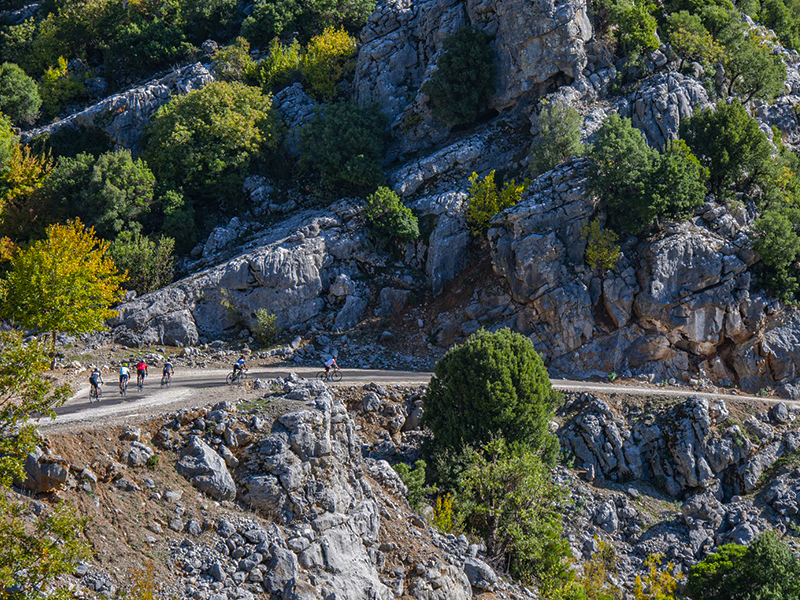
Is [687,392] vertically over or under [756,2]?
under

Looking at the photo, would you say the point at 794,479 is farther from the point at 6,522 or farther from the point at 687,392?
the point at 6,522

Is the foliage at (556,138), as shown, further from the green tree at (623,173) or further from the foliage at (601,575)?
the foliage at (601,575)

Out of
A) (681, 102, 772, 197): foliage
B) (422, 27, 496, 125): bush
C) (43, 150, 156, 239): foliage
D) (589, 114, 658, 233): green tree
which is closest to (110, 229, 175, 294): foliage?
(43, 150, 156, 239): foliage

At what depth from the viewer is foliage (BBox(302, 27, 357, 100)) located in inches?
2501

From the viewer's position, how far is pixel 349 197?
56906 mm

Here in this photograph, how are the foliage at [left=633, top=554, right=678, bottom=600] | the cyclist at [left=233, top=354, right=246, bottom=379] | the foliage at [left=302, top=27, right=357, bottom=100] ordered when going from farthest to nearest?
1. the foliage at [left=302, top=27, right=357, bottom=100]
2. the cyclist at [left=233, top=354, right=246, bottom=379]
3. the foliage at [left=633, top=554, right=678, bottom=600]

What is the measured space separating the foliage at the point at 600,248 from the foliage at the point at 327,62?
26392 millimetres

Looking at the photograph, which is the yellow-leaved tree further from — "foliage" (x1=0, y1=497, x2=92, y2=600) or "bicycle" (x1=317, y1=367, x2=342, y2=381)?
"foliage" (x1=0, y1=497, x2=92, y2=600)

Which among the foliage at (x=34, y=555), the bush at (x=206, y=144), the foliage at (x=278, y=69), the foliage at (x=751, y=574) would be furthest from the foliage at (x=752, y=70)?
the foliage at (x=34, y=555)

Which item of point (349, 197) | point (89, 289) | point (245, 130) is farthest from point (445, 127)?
point (89, 289)

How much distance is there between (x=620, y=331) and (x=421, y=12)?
3139 centimetres

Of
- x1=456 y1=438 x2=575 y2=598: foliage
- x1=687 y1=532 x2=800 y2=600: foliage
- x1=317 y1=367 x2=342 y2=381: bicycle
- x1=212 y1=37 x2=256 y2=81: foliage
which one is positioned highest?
x1=212 y1=37 x2=256 y2=81: foliage

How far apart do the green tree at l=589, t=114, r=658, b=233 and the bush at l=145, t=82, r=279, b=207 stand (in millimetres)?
25601

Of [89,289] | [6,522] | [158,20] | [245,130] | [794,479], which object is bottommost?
[794,479]
